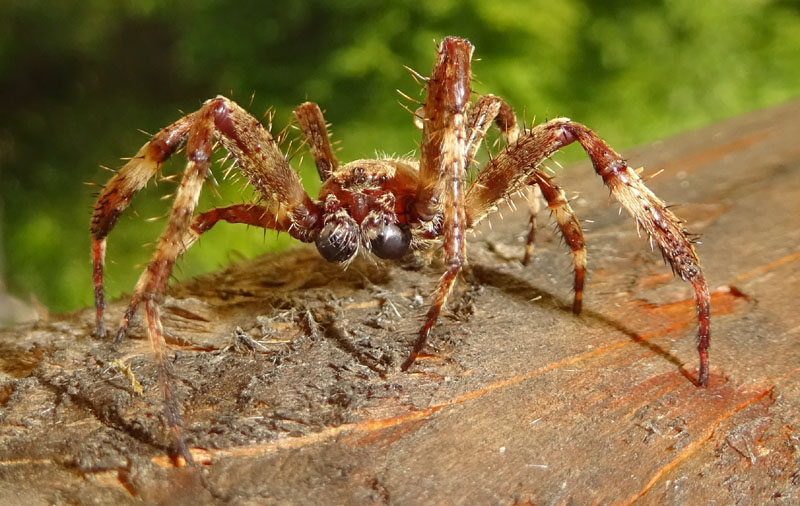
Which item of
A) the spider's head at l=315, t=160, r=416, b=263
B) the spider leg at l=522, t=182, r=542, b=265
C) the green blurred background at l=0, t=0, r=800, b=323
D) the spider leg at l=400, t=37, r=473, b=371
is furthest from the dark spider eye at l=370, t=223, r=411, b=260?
the green blurred background at l=0, t=0, r=800, b=323

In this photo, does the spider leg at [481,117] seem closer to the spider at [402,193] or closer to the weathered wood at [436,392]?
the spider at [402,193]

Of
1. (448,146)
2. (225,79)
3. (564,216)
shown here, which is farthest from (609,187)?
(225,79)

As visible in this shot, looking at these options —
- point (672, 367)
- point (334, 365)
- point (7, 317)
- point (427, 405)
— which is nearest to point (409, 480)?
point (427, 405)

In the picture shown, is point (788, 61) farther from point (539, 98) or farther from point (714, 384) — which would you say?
point (714, 384)

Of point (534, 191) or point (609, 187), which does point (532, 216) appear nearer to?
point (534, 191)

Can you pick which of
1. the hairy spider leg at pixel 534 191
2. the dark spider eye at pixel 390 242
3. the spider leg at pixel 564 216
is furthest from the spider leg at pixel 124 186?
the spider leg at pixel 564 216

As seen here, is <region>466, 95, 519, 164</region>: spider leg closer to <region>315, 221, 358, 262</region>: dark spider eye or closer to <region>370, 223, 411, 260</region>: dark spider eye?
<region>370, 223, 411, 260</region>: dark spider eye
